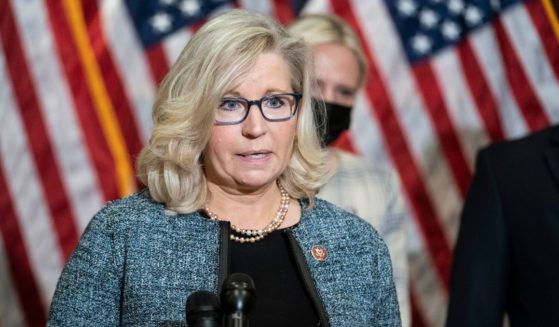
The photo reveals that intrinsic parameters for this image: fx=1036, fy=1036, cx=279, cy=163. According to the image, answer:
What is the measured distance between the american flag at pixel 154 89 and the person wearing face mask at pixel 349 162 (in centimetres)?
72

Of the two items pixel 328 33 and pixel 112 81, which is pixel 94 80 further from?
pixel 328 33

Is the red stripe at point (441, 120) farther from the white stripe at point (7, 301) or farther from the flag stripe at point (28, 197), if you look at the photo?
the white stripe at point (7, 301)

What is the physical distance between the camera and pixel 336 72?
3520mm

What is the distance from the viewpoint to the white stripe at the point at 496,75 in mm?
4379

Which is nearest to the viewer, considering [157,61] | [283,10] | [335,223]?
[335,223]

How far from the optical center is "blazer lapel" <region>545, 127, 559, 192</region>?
2984 mm

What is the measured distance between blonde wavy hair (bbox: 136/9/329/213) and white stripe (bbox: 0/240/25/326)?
1.95 metres

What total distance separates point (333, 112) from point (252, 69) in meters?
1.20

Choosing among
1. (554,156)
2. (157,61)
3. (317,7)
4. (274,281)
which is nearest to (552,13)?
(317,7)

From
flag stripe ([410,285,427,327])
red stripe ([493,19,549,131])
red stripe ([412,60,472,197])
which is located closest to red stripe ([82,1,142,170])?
red stripe ([412,60,472,197])

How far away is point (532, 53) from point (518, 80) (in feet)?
0.44

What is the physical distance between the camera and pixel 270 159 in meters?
2.23

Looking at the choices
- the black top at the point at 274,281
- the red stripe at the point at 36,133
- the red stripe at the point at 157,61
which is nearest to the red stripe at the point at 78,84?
the red stripe at the point at 36,133

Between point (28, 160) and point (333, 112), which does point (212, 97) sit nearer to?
point (333, 112)
